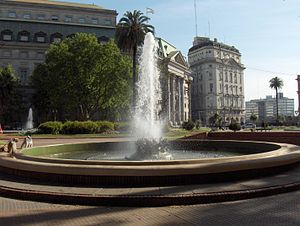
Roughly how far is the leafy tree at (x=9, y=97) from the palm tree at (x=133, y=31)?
3113cm

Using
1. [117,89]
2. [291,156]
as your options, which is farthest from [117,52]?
[291,156]

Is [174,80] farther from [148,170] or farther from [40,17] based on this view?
[148,170]

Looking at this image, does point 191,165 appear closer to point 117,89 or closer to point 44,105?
point 117,89

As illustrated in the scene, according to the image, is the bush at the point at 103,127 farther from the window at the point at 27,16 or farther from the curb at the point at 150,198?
the window at the point at 27,16

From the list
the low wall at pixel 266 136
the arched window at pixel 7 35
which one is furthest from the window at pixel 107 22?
the low wall at pixel 266 136

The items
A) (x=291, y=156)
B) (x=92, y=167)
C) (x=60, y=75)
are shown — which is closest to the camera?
(x=92, y=167)

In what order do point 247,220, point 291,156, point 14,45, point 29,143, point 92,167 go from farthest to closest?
point 14,45 < point 29,143 < point 291,156 < point 92,167 < point 247,220

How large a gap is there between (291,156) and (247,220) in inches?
238

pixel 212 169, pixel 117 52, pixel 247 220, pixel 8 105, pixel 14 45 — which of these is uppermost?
pixel 14 45

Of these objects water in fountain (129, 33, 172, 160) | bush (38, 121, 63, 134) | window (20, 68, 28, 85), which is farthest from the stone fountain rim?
window (20, 68, 28, 85)

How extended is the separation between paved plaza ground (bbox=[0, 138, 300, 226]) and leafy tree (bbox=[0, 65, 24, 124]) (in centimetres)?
7248

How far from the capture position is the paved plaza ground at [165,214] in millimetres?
7771

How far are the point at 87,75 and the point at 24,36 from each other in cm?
3950

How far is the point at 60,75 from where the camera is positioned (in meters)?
62.5
